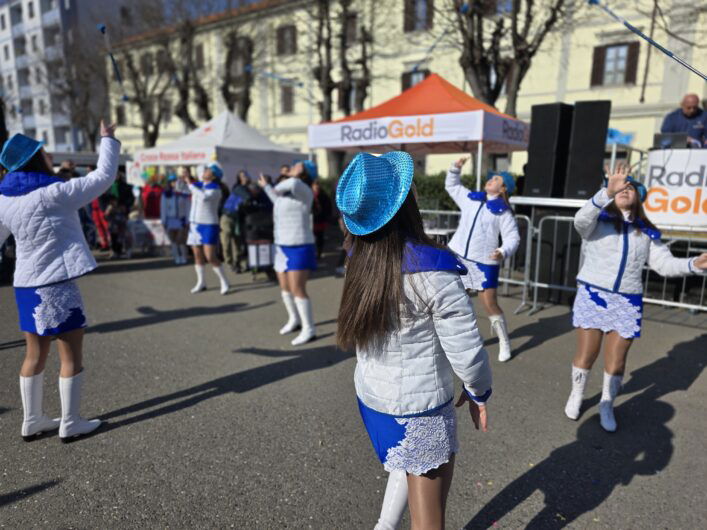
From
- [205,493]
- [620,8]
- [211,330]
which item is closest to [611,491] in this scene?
[205,493]

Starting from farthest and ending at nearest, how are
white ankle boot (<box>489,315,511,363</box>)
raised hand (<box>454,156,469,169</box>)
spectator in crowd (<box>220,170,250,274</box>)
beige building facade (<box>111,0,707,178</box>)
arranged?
beige building facade (<box>111,0,707,178</box>) < spectator in crowd (<box>220,170,250,274</box>) < white ankle boot (<box>489,315,511,363</box>) < raised hand (<box>454,156,469,169</box>)

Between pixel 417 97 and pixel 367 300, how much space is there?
24.8 feet

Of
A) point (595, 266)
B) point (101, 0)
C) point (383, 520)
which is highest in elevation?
point (101, 0)

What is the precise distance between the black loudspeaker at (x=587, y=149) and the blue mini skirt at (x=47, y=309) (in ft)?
21.2

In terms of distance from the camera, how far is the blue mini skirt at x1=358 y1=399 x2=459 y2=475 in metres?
1.72

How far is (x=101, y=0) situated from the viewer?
89.1 ft

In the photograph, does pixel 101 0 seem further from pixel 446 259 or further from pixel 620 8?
pixel 446 259

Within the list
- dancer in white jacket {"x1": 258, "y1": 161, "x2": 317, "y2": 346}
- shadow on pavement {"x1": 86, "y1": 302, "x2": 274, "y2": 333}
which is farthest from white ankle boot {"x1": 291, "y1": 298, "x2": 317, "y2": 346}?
shadow on pavement {"x1": 86, "y1": 302, "x2": 274, "y2": 333}

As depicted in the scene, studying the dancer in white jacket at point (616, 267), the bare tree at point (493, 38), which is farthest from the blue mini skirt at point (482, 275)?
the bare tree at point (493, 38)

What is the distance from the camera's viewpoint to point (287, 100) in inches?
1192

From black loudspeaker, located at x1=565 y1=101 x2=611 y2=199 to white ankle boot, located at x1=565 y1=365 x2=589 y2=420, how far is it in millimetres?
4064

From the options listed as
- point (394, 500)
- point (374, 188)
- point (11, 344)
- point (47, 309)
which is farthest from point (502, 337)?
point (11, 344)

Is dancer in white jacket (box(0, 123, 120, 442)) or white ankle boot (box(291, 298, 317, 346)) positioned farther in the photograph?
white ankle boot (box(291, 298, 317, 346))

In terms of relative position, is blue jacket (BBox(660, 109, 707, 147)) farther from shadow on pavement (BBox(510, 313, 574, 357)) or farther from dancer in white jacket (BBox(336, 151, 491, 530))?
dancer in white jacket (BBox(336, 151, 491, 530))
